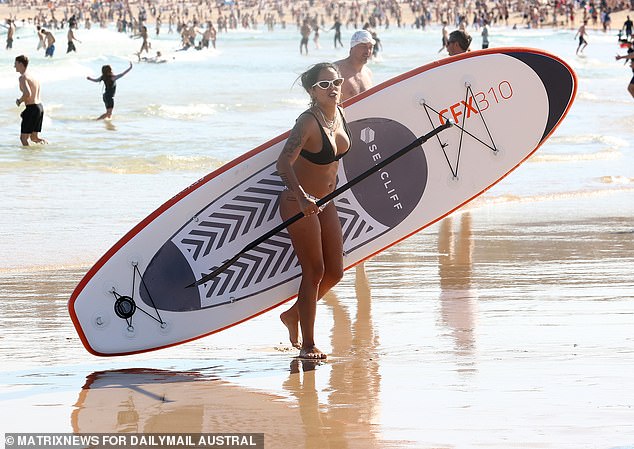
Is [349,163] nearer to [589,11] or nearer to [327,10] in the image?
[589,11]

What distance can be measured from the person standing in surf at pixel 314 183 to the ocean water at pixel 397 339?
34 centimetres

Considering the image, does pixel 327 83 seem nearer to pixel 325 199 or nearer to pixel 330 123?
pixel 330 123

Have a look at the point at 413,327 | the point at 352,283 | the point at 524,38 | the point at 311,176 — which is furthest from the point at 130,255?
the point at 524,38

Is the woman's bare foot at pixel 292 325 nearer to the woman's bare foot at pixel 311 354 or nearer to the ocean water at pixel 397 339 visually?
the ocean water at pixel 397 339

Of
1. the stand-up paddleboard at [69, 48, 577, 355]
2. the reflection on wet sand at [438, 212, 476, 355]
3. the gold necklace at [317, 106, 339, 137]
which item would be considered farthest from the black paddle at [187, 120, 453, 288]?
the reflection on wet sand at [438, 212, 476, 355]

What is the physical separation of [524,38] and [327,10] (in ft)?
128

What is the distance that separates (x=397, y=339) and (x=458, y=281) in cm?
155

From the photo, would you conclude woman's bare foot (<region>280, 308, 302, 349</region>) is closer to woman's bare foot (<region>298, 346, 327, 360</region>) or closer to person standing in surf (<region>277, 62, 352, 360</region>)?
person standing in surf (<region>277, 62, 352, 360</region>)

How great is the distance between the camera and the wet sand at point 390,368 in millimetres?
4062

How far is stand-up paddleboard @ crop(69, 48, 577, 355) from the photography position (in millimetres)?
5379

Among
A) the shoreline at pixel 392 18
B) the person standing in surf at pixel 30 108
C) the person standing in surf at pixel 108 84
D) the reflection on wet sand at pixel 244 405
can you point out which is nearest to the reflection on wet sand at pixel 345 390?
the reflection on wet sand at pixel 244 405

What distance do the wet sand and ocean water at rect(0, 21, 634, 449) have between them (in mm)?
12

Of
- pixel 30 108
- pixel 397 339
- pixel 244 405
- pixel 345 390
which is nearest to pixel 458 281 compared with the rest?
pixel 397 339

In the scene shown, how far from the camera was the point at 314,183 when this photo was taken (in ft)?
16.5
